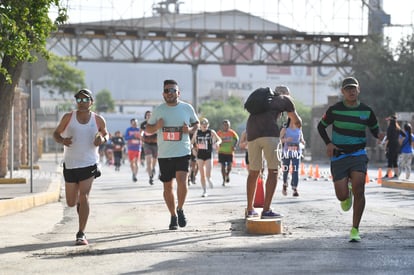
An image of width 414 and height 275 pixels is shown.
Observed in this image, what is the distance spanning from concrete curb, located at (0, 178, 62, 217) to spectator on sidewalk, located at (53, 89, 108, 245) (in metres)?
3.94

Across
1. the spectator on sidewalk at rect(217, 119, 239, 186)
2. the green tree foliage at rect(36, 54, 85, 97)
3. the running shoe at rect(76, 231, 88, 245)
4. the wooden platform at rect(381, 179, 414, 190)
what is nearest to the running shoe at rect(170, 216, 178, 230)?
the running shoe at rect(76, 231, 88, 245)

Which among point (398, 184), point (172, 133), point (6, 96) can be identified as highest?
point (6, 96)

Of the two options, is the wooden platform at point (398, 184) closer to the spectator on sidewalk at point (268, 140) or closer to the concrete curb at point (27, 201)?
the concrete curb at point (27, 201)

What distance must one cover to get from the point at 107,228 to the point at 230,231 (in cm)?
161

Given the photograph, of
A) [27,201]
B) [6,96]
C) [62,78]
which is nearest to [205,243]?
[27,201]

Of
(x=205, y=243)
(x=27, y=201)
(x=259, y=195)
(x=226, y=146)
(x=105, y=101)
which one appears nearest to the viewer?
(x=205, y=243)

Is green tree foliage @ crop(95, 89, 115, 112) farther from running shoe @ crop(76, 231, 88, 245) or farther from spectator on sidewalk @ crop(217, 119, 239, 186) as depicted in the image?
running shoe @ crop(76, 231, 88, 245)

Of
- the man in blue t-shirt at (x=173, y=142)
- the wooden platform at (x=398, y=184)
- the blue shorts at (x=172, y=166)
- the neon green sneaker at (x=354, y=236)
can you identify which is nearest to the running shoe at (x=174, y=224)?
the man in blue t-shirt at (x=173, y=142)

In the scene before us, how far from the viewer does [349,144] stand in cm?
1002

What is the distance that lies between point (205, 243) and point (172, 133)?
1973 millimetres

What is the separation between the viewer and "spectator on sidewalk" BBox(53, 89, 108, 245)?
10.0 metres

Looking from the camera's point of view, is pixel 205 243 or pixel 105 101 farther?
pixel 105 101

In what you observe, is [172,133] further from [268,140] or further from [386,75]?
[386,75]

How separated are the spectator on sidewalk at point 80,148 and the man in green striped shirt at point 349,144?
8.17ft
